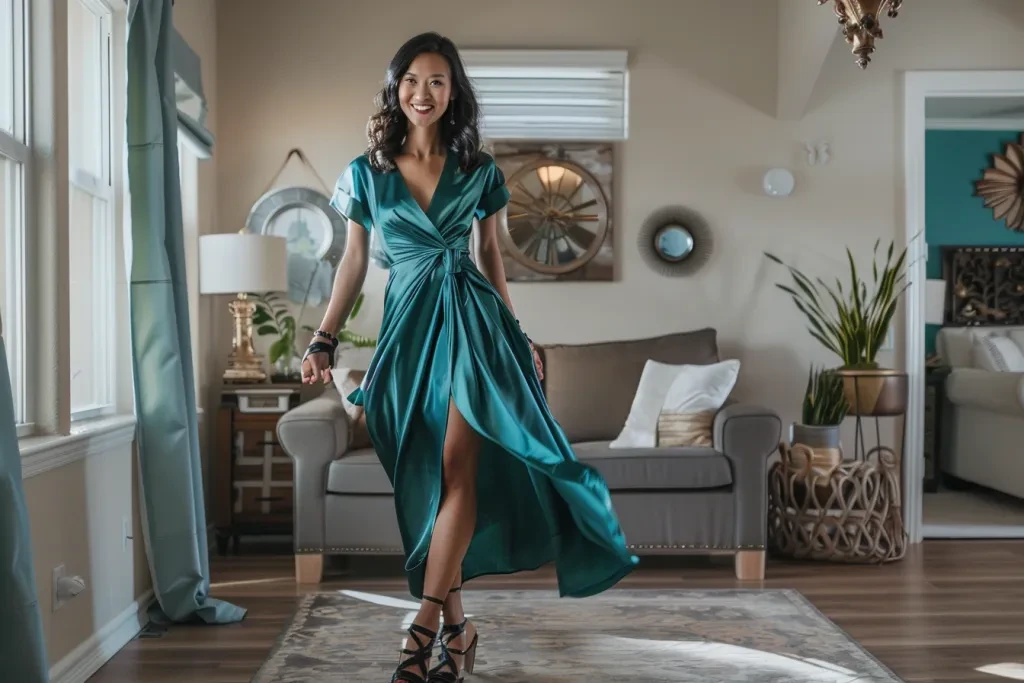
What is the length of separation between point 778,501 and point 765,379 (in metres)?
0.82

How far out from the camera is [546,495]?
2.47 metres

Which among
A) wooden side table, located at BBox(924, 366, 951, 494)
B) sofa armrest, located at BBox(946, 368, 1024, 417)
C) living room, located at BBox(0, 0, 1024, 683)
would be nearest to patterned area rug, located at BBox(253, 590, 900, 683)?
living room, located at BBox(0, 0, 1024, 683)

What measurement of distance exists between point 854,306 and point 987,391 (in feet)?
4.95

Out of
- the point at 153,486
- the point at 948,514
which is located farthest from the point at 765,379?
the point at 153,486

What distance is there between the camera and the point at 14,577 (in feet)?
6.48

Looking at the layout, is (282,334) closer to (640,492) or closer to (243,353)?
(243,353)

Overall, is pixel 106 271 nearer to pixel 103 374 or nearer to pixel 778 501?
pixel 103 374

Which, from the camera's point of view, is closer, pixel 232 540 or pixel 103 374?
A: pixel 103 374

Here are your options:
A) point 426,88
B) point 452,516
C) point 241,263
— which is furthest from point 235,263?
point 452,516

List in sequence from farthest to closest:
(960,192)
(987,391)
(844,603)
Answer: (960,192), (987,391), (844,603)

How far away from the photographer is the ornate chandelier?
328 cm

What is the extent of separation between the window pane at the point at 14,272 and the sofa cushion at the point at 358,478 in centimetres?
139

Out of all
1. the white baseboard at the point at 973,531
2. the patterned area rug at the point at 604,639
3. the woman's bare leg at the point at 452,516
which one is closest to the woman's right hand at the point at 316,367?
the woman's bare leg at the point at 452,516

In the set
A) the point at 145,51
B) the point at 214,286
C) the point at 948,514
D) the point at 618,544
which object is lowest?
the point at 948,514
